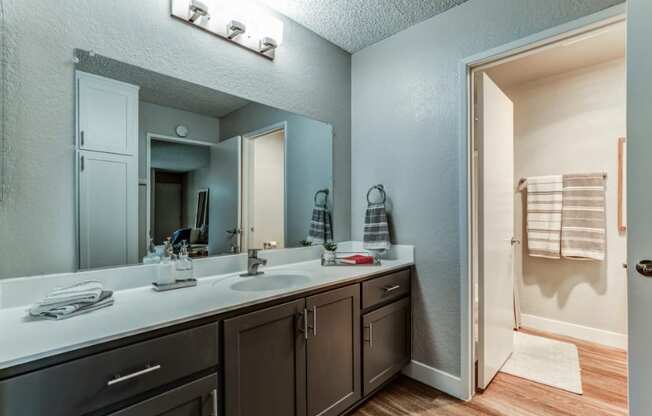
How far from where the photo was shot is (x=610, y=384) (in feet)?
6.49

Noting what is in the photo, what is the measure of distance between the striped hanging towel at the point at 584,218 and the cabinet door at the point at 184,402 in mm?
2980

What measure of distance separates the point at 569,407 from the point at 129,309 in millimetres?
2310

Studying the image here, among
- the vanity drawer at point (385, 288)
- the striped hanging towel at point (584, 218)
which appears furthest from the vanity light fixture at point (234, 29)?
the striped hanging towel at point (584, 218)

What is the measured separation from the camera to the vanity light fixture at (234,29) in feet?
5.42

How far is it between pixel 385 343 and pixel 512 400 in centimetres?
82

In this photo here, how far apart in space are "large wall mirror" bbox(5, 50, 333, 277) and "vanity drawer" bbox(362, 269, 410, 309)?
23.2 inches

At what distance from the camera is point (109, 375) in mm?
840

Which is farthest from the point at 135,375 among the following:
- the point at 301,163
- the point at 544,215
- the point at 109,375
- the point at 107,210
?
the point at 544,215

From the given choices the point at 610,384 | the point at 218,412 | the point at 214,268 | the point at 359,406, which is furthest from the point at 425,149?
the point at 610,384

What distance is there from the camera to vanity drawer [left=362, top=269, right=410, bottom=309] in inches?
67.1

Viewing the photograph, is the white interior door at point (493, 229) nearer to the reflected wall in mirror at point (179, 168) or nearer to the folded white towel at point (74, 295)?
the reflected wall in mirror at point (179, 168)

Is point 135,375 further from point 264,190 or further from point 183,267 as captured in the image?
point 264,190

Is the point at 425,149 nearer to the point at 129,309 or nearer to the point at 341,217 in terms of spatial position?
the point at 341,217

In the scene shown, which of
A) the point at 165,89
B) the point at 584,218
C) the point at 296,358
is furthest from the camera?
the point at 584,218
